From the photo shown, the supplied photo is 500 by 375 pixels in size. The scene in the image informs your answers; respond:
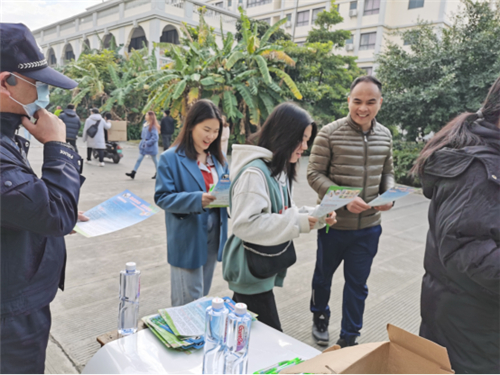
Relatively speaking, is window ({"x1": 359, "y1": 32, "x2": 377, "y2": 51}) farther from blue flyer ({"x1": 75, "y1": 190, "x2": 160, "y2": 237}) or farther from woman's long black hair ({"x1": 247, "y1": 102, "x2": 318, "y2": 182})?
blue flyer ({"x1": 75, "y1": 190, "x2": 160, "y2": 237})

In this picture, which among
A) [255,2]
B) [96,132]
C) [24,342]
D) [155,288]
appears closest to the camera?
[24,342]

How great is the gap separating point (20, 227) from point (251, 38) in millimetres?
12512

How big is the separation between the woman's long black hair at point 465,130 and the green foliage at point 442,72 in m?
10.0

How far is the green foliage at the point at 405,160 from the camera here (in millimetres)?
10875

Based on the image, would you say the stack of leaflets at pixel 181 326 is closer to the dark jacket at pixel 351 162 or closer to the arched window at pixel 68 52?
the dark jacket at pixel 351 162

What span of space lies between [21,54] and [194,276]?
1674 mm

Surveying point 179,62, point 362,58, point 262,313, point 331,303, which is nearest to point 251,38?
point 179,62

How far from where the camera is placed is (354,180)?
2.74 metres

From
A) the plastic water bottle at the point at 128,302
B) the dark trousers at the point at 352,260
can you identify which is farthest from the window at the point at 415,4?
the plastic water bottle at the point at 128,302

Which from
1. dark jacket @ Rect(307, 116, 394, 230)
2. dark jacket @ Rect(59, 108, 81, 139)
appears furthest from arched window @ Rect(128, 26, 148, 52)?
dark jacket @ Rect(307, 116, 394, 230)

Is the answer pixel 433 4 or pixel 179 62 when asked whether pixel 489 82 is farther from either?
pixel 433 4

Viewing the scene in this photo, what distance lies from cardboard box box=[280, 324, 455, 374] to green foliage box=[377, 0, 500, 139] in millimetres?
10889

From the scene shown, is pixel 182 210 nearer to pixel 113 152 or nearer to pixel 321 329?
pixel 321 329

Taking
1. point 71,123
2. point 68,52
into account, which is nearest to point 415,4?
point 71,123
